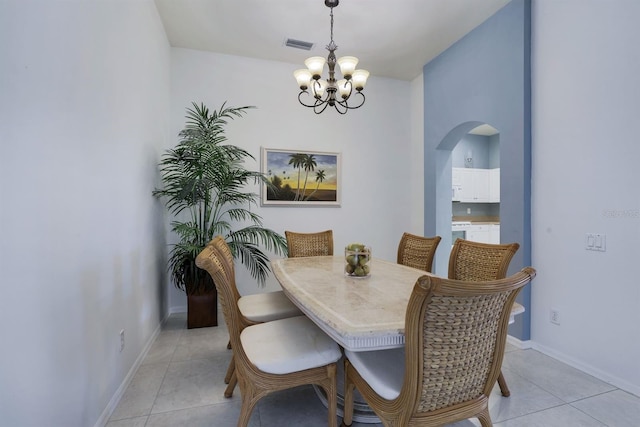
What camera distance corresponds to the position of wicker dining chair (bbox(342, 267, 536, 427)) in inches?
39.7

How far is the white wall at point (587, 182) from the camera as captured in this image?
2061mm

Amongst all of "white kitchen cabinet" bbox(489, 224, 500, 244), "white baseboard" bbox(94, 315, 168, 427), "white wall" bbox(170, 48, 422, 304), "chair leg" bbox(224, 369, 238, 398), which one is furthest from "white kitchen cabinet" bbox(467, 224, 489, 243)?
"white baseboard" bbox(94, 315, 168, 427)

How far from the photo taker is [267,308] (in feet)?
7.11

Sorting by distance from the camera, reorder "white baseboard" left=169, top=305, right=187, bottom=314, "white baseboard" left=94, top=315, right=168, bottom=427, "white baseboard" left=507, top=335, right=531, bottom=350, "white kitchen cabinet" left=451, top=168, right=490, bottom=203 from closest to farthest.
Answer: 1. "white baseboard" left=94, top=315, right=168, bottom=427
2. "white baseboard" left=507, top=335, right=531, bottom=350
3. "white baseboard" left=169, top=305, right=187, bottom=314
4. "white kitchen cabinet" left=451, top=168, right=490, bottom=203

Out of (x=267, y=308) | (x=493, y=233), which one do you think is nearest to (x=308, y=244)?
(x=267, y=308)

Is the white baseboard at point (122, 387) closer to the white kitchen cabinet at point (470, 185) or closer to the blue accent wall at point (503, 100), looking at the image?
the blue accent wall at point (503, 100)

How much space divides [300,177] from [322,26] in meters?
1.69

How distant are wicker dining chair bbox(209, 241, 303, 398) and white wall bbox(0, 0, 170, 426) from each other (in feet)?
2.22

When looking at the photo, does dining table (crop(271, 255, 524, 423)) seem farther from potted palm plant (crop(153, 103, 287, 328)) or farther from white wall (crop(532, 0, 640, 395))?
white wall (crop(532, 0, 640, 395))

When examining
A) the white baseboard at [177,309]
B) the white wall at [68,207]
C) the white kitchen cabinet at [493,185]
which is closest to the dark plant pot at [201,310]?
the white baseboard at [177,309]

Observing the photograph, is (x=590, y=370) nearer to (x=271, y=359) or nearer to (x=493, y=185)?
(x=271, y=359)

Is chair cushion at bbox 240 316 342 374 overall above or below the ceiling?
below

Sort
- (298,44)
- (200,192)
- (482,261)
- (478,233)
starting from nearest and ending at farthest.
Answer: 1. (482,261)
2. (200,192)
3. (298,44)
4. (478,233)

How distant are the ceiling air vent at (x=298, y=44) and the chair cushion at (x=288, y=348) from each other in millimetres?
3053
